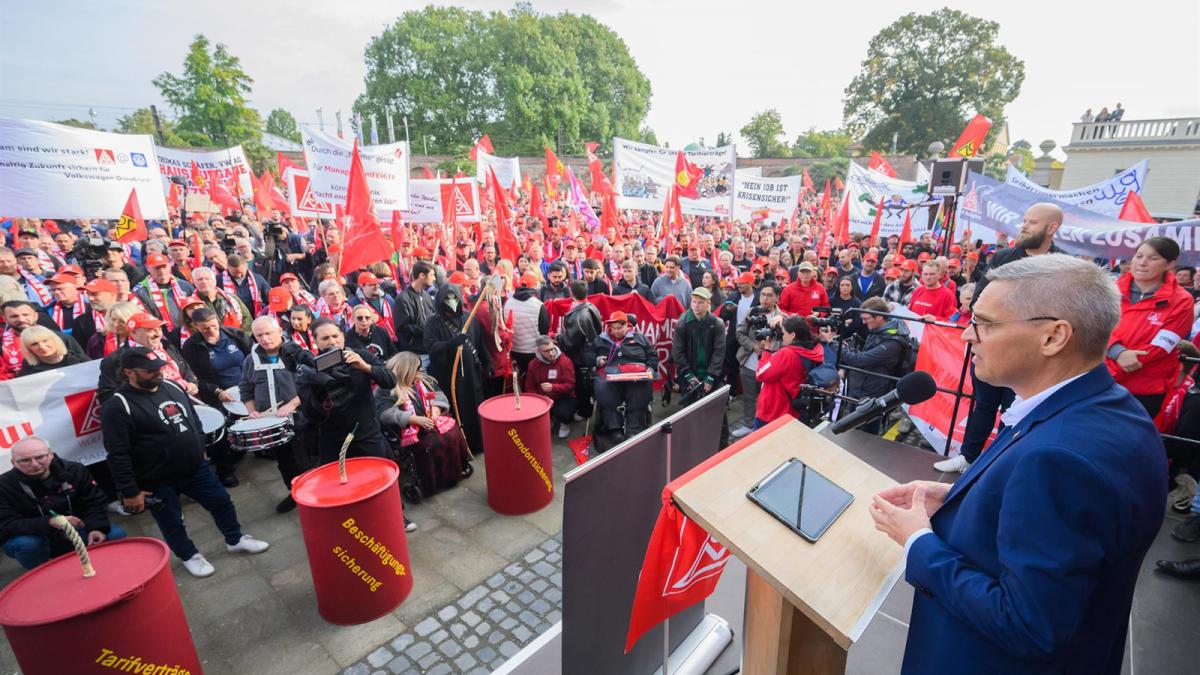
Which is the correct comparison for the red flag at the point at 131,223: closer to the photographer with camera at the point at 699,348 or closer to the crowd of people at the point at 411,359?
the crowd of people at the point at 411,359

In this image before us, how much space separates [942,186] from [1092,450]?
1098 centimetres

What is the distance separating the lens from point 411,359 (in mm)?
5371

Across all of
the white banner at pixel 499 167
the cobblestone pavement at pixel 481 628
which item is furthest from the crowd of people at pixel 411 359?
the white banner at pixel 499 167

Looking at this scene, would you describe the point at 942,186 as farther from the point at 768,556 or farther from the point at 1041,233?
the point at 768,556

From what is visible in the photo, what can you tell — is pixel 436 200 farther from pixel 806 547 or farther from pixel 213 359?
pixel 806 547

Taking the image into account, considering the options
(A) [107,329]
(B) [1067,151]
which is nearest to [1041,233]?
(A) [107,329]

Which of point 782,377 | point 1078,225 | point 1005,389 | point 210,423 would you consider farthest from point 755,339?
point 210,423

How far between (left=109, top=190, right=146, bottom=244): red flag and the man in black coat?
4.76m

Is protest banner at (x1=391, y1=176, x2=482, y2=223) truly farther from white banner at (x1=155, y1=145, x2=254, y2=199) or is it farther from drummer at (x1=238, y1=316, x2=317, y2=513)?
white banner at (x1=155, y1=145, x2=254, y2=199)

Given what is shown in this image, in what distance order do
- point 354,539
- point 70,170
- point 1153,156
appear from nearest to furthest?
point 354,539, point 70,170, point 1153,156

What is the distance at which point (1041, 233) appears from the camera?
13.0ft

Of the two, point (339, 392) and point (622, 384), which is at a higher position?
point (339, 392)

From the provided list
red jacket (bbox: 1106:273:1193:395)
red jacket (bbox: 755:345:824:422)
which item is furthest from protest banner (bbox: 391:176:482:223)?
red jacket (bbox: 1106:273:1193:395)

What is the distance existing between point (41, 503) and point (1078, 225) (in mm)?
11316
